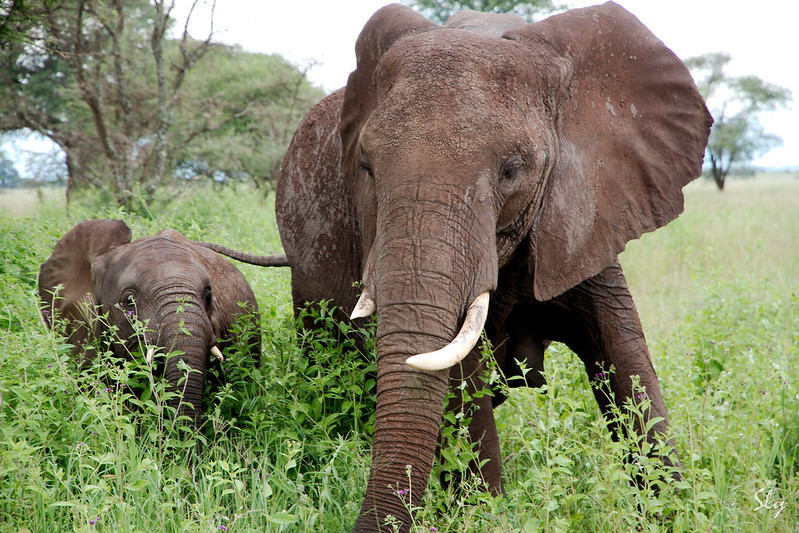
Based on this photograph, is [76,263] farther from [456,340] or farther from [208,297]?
[456,340]

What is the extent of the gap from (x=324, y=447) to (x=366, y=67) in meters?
1.80

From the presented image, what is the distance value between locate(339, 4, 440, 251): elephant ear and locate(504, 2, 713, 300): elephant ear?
20.2 inches

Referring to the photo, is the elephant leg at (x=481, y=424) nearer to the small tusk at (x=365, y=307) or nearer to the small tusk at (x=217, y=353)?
the small tusk at (x=365, y=307)

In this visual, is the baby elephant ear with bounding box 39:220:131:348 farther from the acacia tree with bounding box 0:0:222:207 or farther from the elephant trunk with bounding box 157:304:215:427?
the acacia tree with bounding box 0:0:222:207

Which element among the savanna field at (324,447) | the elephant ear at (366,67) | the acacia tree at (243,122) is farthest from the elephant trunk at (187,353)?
the acacia tree at (243,122)

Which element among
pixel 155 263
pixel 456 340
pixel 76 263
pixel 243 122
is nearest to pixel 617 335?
pixel 456 340

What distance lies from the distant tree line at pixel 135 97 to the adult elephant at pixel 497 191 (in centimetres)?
465

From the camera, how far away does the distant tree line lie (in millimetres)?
11690

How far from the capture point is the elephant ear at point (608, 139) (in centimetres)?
355

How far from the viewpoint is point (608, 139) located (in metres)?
3.73

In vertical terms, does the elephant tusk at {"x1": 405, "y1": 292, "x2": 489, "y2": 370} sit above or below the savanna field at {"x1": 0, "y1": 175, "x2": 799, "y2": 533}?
above

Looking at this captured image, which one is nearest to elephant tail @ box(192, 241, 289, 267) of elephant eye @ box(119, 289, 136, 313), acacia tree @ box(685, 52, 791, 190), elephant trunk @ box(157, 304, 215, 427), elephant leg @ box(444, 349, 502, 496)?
elephant eye @ box(119, 289, 136, 313)

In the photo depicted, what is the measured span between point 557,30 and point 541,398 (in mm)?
1623

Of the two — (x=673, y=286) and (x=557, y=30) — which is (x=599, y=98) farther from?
(x=673, y=286)
